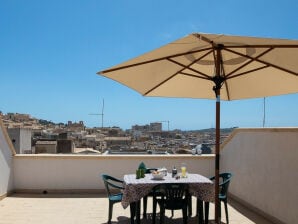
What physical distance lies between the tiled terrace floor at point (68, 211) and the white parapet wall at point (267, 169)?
32cm

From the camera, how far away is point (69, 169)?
805 centimetres

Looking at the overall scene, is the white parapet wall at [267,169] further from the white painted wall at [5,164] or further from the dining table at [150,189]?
the white painted wall at [5,164]

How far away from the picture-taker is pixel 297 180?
4.84 m

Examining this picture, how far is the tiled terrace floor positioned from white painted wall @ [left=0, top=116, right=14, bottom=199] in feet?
0.77

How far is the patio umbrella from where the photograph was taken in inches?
138

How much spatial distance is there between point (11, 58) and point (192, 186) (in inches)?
984

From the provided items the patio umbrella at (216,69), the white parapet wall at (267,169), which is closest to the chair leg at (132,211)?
the patio umbrella at (216,69)

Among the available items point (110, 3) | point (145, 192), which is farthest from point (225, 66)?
point (110, 3)

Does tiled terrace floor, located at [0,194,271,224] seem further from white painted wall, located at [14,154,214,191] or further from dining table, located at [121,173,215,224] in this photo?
dining table, located at [121,173,215,224]

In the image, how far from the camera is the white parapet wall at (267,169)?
198 inches

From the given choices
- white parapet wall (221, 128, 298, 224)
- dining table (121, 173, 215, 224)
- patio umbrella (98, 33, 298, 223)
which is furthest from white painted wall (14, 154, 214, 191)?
patio umbrella (98, 33, 298, 223)

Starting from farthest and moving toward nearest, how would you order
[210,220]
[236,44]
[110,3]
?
[110,3], [210,220], [236,44]

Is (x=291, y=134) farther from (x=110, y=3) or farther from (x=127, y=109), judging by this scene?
(x=127, y=109)

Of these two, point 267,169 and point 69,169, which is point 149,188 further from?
point 69,169
